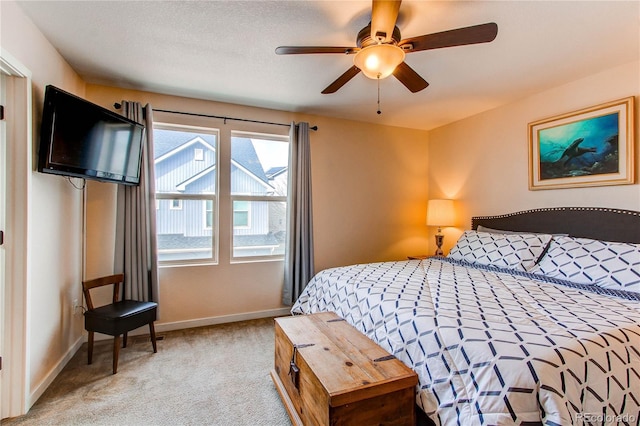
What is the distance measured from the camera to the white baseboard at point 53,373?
2008mm

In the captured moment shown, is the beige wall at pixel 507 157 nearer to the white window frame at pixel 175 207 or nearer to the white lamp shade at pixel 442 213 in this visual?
the white lamp shade at pixel 442 213

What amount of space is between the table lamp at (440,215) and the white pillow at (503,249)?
617 mm

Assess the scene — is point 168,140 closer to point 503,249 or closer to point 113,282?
point 113,282

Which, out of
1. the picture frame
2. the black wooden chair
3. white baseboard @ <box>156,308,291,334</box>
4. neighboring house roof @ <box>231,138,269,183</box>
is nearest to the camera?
the black wooden chair

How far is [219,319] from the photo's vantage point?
3447mm

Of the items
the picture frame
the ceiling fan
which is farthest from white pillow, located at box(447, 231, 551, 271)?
the ceiling fan

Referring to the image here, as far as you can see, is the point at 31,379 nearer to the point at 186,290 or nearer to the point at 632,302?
the point at 186,290

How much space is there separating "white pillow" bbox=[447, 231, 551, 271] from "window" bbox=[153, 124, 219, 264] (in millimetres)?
2733

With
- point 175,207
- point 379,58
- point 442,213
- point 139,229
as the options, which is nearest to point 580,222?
point 442,213

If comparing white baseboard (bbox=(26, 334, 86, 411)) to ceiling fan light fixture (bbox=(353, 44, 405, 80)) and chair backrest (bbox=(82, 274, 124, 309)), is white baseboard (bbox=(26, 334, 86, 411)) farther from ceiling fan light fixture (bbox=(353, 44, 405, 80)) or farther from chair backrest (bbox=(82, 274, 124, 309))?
ceiling fan light fixture (bbox=(353, 44, 405, 80))

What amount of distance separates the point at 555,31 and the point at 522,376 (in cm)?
221

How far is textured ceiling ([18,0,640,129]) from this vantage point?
1.88m

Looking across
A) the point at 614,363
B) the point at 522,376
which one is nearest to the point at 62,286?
the point at 522,376

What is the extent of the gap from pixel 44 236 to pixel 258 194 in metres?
1.98
